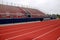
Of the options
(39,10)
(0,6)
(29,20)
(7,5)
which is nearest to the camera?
(29,20)

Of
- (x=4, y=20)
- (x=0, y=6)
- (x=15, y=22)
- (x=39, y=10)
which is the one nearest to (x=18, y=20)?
(x=15, y=22)

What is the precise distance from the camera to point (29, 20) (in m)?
30.2

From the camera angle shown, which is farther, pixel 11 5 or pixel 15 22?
pixel 11 5

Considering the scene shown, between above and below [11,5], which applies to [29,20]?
below

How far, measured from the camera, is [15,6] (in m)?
46.1

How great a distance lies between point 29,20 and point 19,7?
58.6 feet

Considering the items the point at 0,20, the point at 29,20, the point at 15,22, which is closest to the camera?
the point at 0,20

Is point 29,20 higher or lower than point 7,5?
lower

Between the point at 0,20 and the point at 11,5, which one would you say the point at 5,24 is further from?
the point at 11,5

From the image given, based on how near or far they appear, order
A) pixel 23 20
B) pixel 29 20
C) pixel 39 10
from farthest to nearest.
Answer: pixel 39 10 → pixel 29 20 → pixel 23 20

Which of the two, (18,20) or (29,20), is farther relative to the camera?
(29,20)

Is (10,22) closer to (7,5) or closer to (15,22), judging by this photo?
(15,22)

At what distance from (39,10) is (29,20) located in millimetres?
30538

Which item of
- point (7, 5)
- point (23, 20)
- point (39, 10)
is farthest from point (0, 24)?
point (39, 10)
